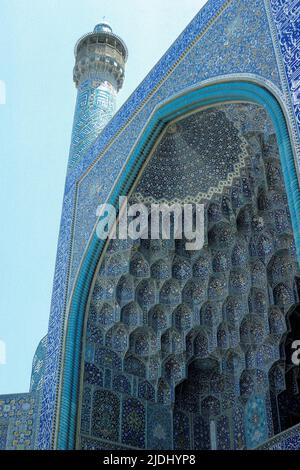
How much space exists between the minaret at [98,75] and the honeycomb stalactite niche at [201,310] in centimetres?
282

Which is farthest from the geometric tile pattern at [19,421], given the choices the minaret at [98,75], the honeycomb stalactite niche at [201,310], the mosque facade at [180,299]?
the minaret at [98,75]

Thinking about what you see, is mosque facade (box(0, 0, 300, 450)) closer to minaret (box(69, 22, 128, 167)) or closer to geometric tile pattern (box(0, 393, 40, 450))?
geometric tile pattern (box(0, 393, 40, 450))

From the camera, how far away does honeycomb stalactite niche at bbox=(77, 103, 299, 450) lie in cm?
690

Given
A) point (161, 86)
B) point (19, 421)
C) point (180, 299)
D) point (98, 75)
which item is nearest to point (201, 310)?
point (180, 299)

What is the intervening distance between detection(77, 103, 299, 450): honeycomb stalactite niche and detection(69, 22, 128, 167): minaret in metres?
2.82

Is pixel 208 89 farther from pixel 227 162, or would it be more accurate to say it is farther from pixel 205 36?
pixel 227 162

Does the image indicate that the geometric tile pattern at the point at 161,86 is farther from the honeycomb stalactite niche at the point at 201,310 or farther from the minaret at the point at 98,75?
the minaret at the point at 98,75

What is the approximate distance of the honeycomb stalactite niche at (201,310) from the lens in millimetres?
6898

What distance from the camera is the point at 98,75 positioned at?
10367 mm

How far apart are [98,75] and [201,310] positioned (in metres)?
4.76

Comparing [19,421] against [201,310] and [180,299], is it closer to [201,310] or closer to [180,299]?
[180,299]

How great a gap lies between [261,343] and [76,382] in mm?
2059

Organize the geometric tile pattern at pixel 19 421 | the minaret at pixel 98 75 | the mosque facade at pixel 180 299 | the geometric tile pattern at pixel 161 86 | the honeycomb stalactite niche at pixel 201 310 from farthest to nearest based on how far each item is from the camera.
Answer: the minaret at pixel 98 75 < the geometric tile pattern at pixel 19 421 < the honeycomb stalactite niche at pixel 201 310 < the mosque facade at pixel 180 299 < the geometric tile pattern at pixel 161 86
